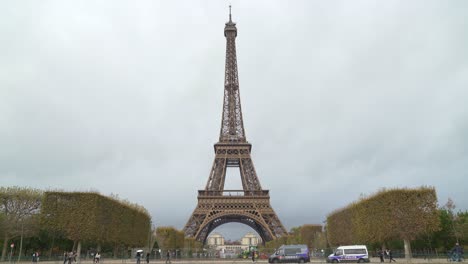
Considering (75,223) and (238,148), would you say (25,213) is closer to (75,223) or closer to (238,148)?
(75,223)

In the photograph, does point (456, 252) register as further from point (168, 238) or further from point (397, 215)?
point (168, 238)

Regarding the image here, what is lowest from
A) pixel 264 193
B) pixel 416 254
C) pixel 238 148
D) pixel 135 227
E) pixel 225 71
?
pixel 416 254

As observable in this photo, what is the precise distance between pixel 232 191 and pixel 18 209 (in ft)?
106

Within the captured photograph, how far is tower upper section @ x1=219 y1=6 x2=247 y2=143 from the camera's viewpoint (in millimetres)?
72000

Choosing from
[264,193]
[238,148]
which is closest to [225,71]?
[238,148]

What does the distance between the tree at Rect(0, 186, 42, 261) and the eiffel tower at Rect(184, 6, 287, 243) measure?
22128mm

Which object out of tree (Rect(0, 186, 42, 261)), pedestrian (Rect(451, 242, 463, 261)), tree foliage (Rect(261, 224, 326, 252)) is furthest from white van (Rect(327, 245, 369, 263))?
tree (Rect(0, 186, 42, 261))

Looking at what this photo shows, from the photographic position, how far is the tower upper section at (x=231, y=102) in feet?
236

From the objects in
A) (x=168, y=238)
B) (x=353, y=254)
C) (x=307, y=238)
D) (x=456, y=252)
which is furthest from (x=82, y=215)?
(x=307, y=238)

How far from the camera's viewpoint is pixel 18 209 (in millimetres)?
45375

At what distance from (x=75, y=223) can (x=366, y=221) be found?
28.3m

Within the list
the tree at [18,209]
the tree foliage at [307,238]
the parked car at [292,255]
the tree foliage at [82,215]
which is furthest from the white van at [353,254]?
the tree at [18,209]

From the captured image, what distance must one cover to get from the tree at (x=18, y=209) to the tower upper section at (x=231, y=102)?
33.5 metres

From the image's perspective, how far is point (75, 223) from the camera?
3631cm
